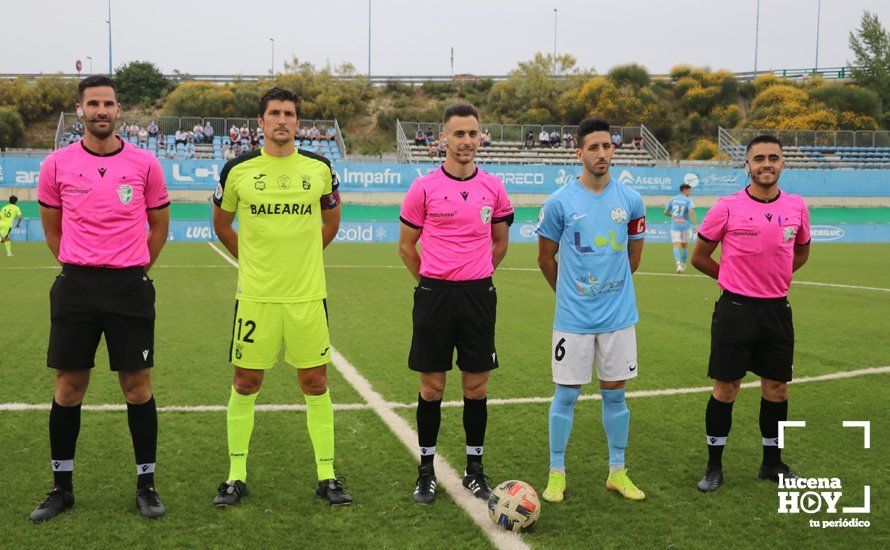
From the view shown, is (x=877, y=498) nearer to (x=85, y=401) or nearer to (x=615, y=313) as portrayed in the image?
(x=615, y=313)

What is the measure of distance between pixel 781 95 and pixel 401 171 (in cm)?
3669

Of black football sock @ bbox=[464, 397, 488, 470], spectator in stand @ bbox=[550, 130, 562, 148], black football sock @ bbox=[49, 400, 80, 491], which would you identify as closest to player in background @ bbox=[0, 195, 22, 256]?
black football sock @ bbox=[49, 400, 80, 491]

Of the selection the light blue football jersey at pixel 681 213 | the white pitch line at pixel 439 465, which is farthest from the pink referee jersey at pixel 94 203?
the light blue football jersey at pixel 681 213

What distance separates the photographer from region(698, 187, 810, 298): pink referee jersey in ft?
16.6

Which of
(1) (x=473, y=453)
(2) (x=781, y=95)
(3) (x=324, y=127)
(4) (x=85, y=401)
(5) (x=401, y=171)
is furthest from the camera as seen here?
(2) (x=781, y=95)

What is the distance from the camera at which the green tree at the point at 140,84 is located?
212ft

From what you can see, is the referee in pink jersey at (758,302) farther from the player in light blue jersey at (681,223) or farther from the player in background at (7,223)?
the player in background at (7,223)

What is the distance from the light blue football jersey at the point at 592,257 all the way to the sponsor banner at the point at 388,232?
2172cm

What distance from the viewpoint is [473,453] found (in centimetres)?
496

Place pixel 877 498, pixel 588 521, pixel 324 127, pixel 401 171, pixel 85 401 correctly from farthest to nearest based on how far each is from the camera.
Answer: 1. pixel 324 127
2. pixel 401 171
3. pixel 85 401
4. pixel 877 498
5. pixel 588 521

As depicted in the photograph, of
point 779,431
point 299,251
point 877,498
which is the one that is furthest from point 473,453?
point 877,498

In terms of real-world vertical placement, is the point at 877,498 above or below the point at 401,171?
below

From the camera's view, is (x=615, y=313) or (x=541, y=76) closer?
(x=615, y=313)

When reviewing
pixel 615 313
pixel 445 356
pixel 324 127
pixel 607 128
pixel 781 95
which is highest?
pixel 781 95
